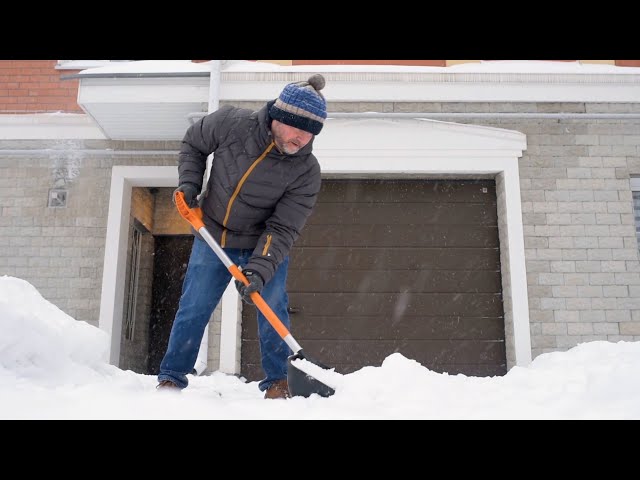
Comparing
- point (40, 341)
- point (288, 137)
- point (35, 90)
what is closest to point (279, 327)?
point (288, 137)

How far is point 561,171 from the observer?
5.43 m

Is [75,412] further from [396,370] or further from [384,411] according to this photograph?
[396,370]

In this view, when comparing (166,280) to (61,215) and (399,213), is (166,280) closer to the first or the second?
(61,215)

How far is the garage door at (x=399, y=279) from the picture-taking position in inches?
212

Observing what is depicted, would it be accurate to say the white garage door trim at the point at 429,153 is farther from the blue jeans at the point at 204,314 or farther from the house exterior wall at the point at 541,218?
the blue jeans at the point at 204,314

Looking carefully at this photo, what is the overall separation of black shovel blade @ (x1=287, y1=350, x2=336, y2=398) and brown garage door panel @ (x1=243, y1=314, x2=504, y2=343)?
2.83 metres

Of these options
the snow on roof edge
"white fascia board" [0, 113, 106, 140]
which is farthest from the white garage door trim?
"white fascia board" [0, 113, 106, 140]

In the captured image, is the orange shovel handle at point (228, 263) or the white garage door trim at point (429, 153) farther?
the white garage door trim at point (429, 153)

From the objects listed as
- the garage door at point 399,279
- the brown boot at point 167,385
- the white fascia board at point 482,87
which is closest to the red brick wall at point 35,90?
the white fascia board at point 482,87

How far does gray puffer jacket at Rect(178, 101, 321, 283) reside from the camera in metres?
2.85

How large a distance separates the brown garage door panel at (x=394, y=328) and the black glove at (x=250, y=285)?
2721 mm

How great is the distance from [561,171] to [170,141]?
4041 millimetres

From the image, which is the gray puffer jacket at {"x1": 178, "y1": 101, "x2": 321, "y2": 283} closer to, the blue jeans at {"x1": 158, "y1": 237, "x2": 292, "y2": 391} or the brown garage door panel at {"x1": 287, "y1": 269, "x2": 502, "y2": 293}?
the blue jeans at {"x1": 158, "y1": 237, "x2": 292, "y2": 391}

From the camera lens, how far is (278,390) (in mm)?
2934
